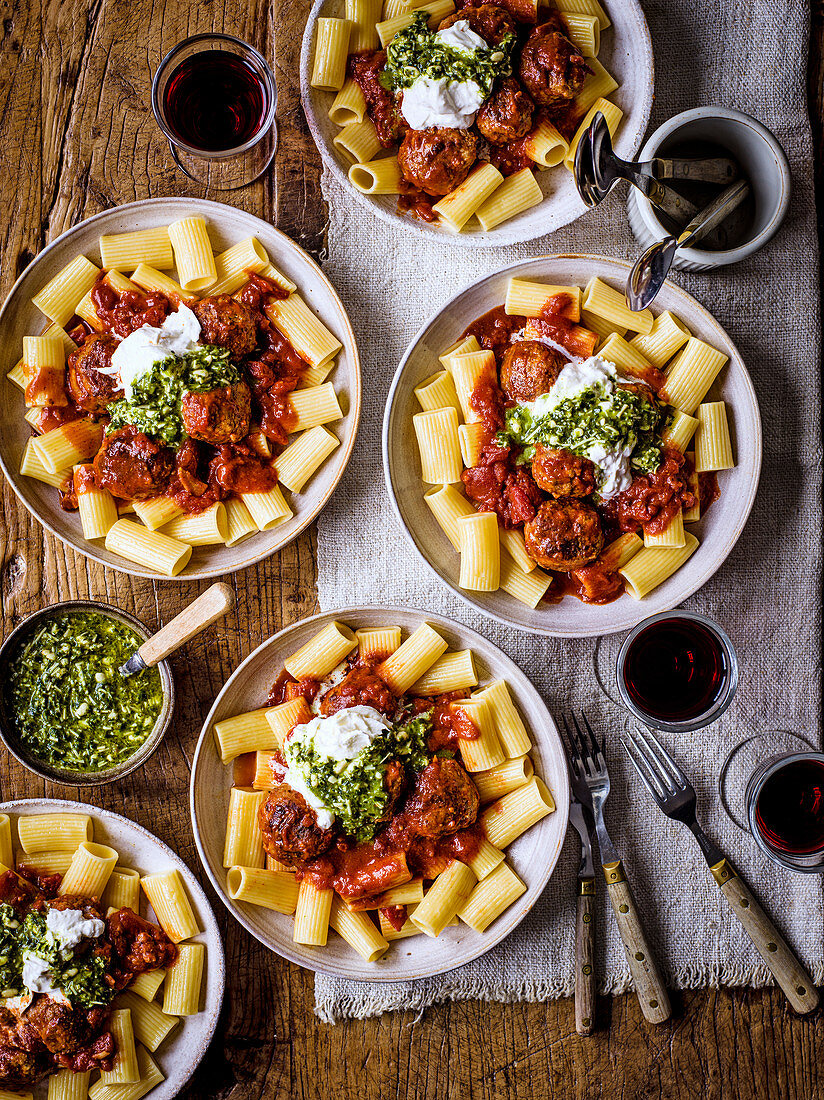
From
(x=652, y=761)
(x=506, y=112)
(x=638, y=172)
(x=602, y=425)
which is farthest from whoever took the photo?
(x=652, y=761)

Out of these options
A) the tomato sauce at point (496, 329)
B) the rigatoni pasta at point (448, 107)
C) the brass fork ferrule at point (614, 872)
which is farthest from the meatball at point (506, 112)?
the brass fork ferrule at point (614, 872)

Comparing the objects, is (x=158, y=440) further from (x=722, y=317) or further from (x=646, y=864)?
(x=646, y=864)

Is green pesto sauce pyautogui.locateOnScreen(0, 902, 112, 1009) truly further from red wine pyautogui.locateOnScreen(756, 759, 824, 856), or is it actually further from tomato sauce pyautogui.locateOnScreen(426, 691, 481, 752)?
red wine pyautogui.locateOnScreen(756, 759, 824, 856)

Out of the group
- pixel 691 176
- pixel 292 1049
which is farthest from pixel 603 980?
pixel 691 176

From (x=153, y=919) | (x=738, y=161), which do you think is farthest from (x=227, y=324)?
(x=153, y=919)

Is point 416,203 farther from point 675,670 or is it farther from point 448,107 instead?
point 675,670
